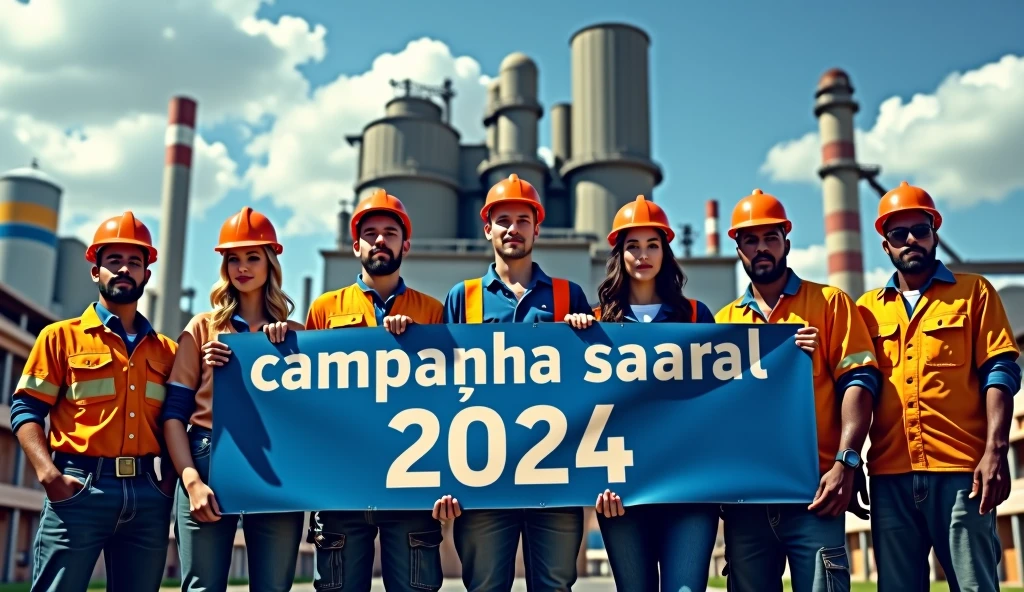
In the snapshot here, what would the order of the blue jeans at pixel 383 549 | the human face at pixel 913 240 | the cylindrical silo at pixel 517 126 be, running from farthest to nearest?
the cylindrical silo at pixel 517 126 → the human face at pixel 913 240 → the blue jeans at pixel 383 549

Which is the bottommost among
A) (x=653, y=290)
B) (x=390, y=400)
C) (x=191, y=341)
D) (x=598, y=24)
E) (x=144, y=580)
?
(x=144, y=580)

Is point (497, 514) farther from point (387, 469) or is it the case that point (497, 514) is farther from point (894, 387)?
point (894, 387)

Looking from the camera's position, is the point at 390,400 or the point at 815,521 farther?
the point at 390,400

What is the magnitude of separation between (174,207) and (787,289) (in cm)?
4097

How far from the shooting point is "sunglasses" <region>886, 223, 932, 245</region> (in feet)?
17.0

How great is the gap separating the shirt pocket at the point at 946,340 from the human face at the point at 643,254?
1.47 m

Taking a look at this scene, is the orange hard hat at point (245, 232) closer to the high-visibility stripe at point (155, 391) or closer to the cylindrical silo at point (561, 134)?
the high-visibility stripe at point (155, 391)

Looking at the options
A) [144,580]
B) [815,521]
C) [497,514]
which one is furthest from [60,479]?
[815,521]

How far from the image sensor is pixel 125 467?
194 inches

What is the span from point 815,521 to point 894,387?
2.81ft

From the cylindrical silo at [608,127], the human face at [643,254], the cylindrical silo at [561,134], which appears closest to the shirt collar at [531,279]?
the human face at [643,254]

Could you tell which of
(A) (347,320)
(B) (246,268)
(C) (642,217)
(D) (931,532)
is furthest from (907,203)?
(B) (246,268)

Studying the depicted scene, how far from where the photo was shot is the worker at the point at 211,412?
490 centimetres

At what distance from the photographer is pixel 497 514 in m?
4.95
